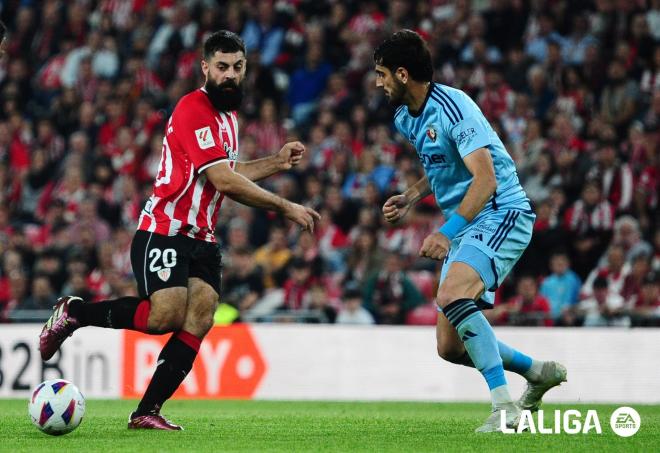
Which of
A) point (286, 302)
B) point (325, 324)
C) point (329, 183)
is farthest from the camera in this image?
point (329, 183)

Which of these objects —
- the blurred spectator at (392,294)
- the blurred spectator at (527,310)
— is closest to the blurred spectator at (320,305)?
the blurred spectator at (392,294)

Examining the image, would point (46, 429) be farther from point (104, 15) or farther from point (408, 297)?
point (104, 15)

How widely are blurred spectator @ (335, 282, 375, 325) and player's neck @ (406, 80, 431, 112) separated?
20.9 ft

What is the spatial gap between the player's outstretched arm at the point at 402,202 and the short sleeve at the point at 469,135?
64 cm

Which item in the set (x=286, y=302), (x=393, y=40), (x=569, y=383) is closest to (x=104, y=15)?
(x=286, y=302)

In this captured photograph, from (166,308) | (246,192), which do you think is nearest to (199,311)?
(166,308)

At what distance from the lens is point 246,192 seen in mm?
7289

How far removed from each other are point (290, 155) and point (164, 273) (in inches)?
44.0

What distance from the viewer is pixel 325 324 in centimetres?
1342

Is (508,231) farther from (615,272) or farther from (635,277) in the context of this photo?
(615,272)

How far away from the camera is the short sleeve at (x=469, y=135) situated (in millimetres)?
7133

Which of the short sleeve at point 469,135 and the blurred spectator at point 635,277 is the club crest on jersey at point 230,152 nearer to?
the short sleeve at point 469,135

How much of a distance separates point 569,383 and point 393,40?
616 cm

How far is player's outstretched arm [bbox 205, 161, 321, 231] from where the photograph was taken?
7262mm
